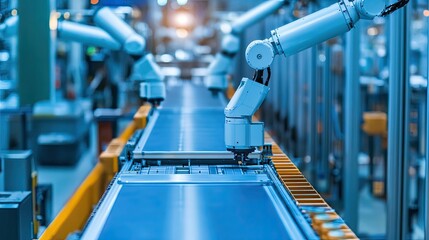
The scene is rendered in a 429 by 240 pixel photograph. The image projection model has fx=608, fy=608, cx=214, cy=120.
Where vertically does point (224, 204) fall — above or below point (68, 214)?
above

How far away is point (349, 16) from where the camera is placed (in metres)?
2.69

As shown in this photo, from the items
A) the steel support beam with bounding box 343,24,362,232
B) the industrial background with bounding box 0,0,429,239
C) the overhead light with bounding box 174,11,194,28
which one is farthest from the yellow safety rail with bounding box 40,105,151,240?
the overhead light with bounding box 174,11,194,28

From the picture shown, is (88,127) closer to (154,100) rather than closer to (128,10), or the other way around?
(128,10)

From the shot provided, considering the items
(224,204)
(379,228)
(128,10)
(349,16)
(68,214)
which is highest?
(128,10)

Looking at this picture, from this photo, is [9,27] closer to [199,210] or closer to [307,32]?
[307,32]

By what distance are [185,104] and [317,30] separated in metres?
3.01

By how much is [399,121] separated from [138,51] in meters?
2.02

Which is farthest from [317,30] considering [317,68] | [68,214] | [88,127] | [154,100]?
[88,127]

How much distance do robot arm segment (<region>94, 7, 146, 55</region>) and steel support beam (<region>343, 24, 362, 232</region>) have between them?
1681 millimetres

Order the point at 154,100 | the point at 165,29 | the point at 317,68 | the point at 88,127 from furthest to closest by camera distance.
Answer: the point at 165,29, the point at 88,127, the point at 317,68, the point at 154,100

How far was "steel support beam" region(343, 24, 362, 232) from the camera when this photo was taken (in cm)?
489

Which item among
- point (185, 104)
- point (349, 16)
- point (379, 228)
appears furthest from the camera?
point (379, 228)

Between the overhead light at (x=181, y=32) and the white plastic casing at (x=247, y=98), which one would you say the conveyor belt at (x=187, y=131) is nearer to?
the white plastic casing at (x=247, y=98)

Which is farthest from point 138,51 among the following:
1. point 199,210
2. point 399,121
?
point 199,210
